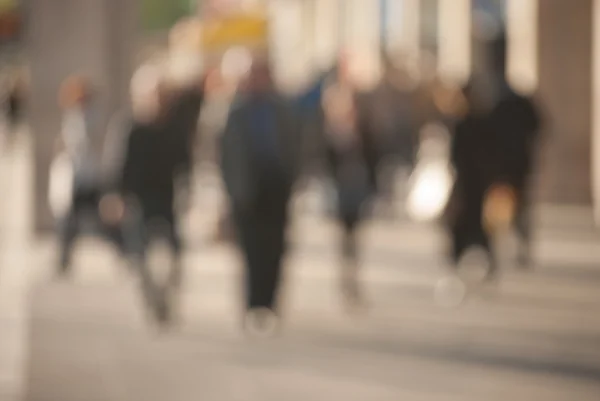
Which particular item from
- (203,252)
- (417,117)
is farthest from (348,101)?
(203,252)

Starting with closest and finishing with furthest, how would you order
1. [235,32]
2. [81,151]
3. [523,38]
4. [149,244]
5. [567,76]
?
[149,244] < [81,151] < [235,32] < [567,76] < [523,38]

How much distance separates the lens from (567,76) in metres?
18.3

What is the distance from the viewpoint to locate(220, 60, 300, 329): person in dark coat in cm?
779

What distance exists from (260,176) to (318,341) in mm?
1163

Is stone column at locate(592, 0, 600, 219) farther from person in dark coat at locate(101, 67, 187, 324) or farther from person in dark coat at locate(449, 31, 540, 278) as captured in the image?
person in dark coat at locate(101, 67, 187, 324)

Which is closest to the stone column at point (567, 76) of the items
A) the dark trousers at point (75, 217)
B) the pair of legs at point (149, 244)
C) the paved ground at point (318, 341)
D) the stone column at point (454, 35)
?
the stone column at point (454, 35)

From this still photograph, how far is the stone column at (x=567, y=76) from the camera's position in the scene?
1831 cm

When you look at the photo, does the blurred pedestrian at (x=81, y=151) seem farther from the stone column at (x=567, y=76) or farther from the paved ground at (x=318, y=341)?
the stone column at (x=567, y=76)

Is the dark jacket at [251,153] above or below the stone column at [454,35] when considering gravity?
above

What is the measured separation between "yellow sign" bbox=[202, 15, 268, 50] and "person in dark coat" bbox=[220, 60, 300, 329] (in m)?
7.09

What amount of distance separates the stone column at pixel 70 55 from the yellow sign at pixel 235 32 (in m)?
0.96

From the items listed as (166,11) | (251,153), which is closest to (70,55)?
(166,11)

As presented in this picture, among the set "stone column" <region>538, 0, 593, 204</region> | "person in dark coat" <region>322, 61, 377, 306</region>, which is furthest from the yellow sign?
"person in dark coat" <region>322, 61, 377, 306</region>

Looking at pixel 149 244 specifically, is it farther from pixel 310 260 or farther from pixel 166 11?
pixel 166 11
